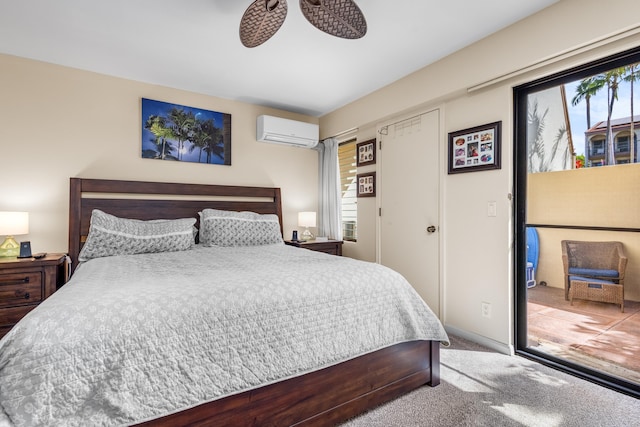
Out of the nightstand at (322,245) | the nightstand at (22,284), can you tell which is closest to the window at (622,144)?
the nightstand at (322,245)

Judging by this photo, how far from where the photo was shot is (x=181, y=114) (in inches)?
140

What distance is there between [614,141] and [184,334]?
2.74 metres

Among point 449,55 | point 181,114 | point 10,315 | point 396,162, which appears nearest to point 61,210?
point 10,315

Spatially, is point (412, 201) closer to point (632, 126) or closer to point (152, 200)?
point (632, 126)

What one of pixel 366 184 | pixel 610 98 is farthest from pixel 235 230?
pixel 610 98

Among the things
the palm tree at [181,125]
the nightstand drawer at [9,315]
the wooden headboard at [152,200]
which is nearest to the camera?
the nightstand drawer at [9,315]

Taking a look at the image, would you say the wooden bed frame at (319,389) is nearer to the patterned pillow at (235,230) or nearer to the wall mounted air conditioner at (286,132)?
the patterned pillow at (235,230)

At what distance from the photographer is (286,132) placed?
4.05 metres

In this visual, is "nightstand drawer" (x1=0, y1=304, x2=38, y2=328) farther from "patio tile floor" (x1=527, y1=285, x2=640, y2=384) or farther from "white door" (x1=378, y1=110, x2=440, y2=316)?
"patio tile floor" (x1=527, y1=285, x2=640, y2=384)

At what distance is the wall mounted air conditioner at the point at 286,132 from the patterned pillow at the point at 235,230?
1.13m

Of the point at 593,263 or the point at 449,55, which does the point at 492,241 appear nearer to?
the point at 593,263

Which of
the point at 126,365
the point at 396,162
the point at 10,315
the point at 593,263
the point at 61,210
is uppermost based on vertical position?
the point at 396,162

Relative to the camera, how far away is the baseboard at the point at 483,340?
2438mm

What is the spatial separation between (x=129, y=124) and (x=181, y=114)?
0.53 m
